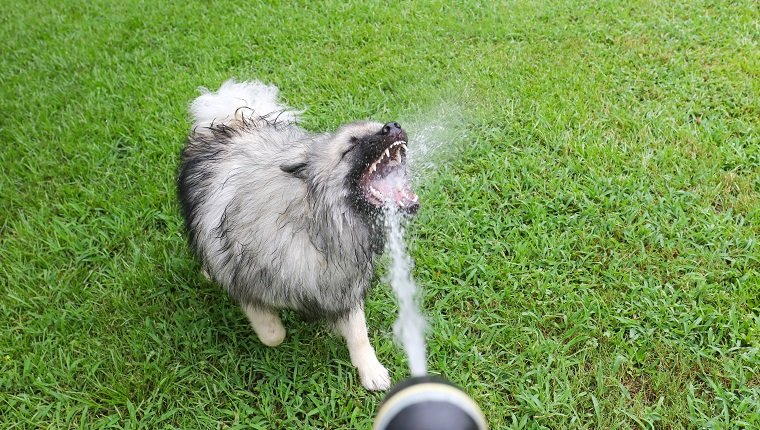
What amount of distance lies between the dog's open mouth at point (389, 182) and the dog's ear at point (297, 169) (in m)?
0.23

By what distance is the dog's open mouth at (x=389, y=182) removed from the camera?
2.03 m

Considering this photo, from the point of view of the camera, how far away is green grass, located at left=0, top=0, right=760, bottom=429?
106 inches

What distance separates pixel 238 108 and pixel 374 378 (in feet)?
4.98

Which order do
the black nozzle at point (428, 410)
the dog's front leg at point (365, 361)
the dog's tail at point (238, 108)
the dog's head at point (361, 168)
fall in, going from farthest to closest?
the dog's tail at point (238, 108) < the dog's front leg at point (365, 361) < the dog's head at point (361, 168) < the black nozzle at point (428, 410)

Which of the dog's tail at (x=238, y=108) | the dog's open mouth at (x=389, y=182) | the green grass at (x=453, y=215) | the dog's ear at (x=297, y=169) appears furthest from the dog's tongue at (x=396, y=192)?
the green grass at (x=453, y=215)

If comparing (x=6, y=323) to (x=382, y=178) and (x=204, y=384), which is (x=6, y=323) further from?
(x=382, y=178)

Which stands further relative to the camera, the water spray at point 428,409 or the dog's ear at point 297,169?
the dog's ear at point 297,169

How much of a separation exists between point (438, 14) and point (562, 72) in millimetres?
1420

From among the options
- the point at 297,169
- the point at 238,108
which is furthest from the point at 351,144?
the point at 238,108

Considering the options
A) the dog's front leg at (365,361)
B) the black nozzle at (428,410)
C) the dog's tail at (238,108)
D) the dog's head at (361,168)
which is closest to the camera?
the black nozzle at (428,410)

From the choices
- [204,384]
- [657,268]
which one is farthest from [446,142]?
[204,384]

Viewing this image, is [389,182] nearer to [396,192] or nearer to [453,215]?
[396,192]

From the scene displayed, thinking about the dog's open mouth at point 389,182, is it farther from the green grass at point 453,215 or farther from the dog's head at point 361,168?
the green grass at point 453,215

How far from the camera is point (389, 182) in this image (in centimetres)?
213
